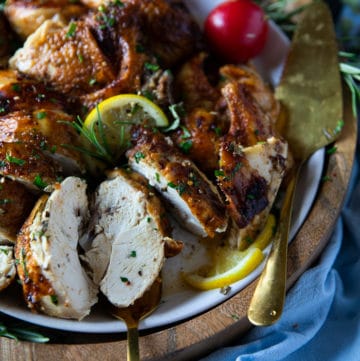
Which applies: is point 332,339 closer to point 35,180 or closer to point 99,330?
point 99,330

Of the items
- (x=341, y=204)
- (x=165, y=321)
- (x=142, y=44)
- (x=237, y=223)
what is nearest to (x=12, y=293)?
(x=165, y=321)

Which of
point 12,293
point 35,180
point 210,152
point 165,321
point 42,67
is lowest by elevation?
point 165,321

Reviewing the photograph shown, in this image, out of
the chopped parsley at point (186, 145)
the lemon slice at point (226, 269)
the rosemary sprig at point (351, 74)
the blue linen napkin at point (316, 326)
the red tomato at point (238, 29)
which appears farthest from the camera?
the red tomato at point (238, 29)

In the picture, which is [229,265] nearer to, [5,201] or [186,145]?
[186,145]

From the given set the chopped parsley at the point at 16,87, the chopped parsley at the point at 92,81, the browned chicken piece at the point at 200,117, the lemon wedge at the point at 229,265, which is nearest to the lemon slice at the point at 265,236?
the lemon wedge at the point at 229,265

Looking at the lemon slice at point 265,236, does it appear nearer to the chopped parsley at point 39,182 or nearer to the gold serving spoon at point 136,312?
the gold serving spoon at point 136,312
